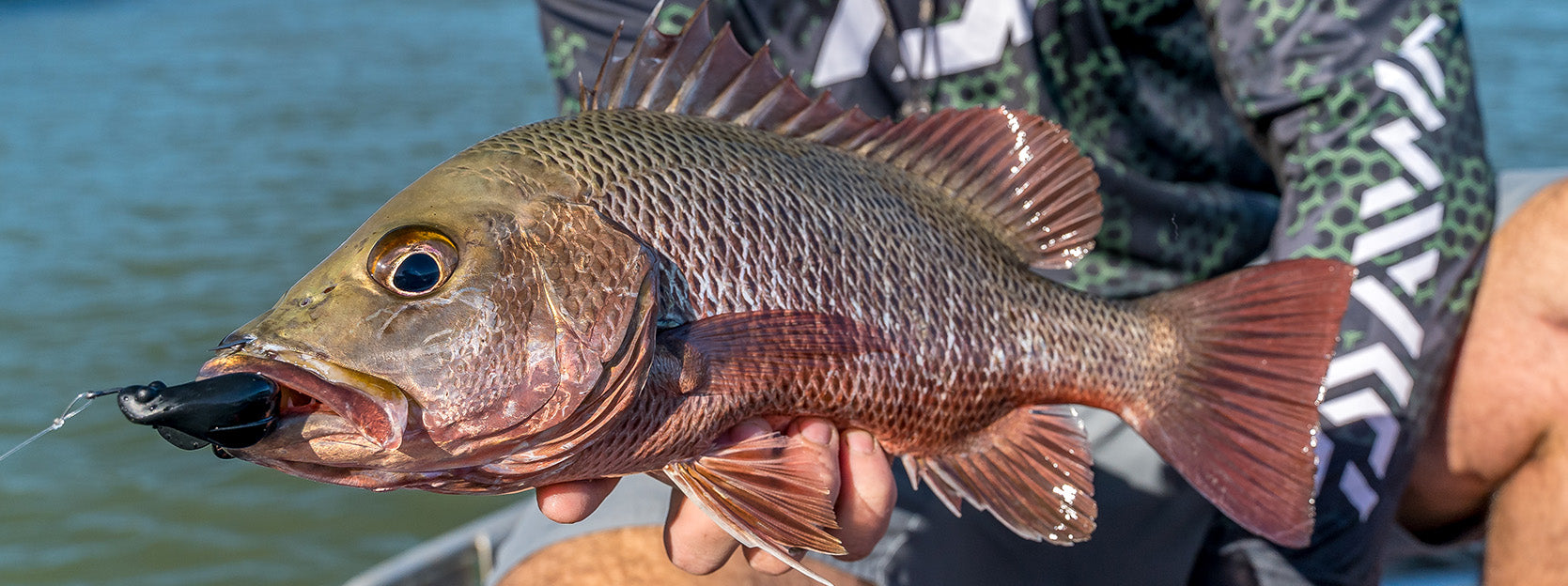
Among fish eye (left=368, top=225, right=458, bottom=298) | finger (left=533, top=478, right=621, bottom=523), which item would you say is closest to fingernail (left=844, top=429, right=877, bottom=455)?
finger (left=533, top=478, right=621, bottom=523)

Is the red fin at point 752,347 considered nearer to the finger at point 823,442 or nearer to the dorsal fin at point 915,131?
the finger at point 823,442

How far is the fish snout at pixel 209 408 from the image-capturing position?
3.15 ft

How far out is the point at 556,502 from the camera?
4.24ft

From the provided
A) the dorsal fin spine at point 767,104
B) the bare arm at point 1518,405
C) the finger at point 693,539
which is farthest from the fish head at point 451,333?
the bare arm at point 1518,405

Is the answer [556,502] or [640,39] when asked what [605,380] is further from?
[640,39]

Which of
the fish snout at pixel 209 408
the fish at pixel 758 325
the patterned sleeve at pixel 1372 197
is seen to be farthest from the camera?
the patterned sleeve at pixel 1372 197

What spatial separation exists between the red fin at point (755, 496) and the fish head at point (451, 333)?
167 mm

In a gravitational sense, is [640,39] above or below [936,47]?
above

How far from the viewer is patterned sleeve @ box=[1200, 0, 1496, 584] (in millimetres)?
1979

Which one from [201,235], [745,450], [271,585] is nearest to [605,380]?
[745,450]

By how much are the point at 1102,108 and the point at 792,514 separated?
1.34 m

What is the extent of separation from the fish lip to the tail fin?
87 centimetres

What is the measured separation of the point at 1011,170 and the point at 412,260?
2.39 ft

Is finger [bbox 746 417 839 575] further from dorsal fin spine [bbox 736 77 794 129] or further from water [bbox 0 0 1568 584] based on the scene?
water [bbox 0 0 1568 584]
